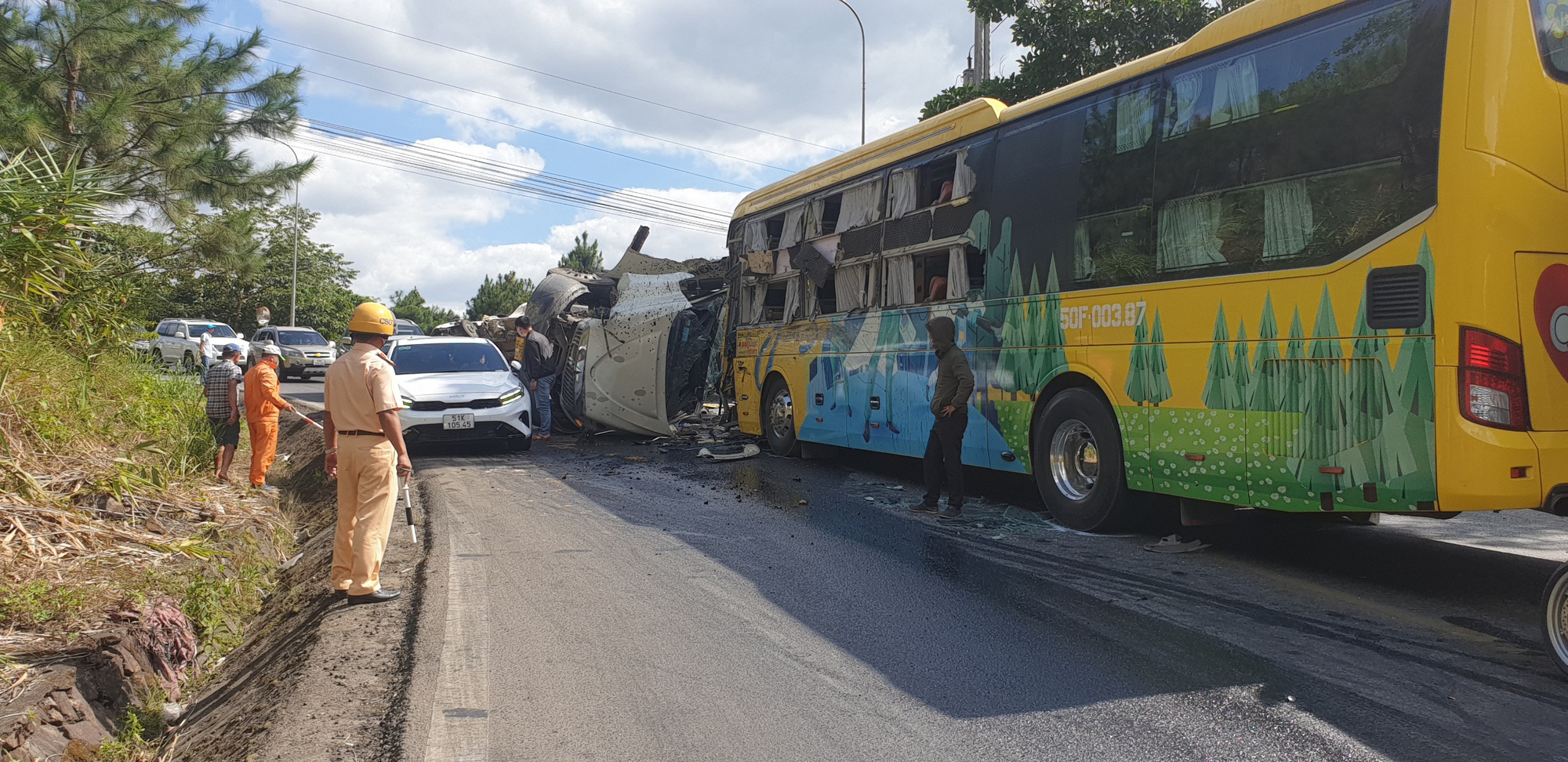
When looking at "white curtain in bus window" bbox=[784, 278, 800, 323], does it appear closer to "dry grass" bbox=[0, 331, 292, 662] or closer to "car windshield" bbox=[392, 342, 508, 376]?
"car windshield" bbox=[392, 342, 508, 376]

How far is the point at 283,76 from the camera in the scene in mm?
16938

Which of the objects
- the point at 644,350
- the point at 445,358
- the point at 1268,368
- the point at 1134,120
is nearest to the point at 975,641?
the point at 1268,368

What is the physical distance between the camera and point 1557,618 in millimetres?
4258

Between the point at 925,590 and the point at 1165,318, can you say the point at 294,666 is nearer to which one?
the point at 925,590

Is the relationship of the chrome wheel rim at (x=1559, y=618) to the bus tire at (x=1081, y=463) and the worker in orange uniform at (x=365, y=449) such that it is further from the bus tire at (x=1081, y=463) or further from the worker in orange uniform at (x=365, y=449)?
the worker in orange uniform at (x=365, y=449)

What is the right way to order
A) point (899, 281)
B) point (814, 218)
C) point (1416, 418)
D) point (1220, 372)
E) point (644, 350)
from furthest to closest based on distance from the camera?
point (644, 350) < point (814, 218) < point (899, 281) < point (1220, 372) < point (1416, 418)

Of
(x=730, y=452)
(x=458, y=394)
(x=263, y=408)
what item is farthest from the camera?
(x=730, y=452)

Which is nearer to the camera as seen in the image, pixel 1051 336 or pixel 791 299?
pixel 1051 336

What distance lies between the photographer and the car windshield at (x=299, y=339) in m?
31.8

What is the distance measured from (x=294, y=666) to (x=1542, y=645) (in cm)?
550

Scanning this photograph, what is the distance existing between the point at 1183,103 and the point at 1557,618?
151 inches

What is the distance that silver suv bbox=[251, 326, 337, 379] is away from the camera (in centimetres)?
3133

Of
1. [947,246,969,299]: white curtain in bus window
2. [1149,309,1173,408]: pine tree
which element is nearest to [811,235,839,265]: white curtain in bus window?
[947,246,969,299]: white curtain in bus window

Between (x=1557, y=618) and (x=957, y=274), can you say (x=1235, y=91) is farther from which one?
(x=1557, y=618)
